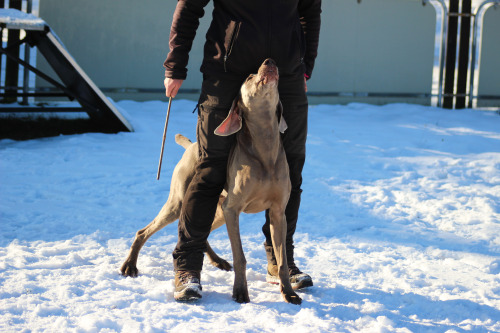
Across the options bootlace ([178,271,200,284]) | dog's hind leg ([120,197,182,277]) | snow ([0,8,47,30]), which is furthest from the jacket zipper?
snow ([0,8,47,30])

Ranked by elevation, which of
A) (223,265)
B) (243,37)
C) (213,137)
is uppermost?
(243,37)

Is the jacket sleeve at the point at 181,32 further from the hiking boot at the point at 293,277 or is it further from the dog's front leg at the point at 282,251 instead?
the hiking boot at the point at 293,277

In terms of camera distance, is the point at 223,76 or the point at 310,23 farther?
the point at 310,23

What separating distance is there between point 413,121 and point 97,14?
243 inches

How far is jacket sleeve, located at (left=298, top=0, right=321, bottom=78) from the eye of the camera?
11.5 ft

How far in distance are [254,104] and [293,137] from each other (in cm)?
46

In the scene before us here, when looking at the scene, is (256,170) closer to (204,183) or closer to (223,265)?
(204,183)

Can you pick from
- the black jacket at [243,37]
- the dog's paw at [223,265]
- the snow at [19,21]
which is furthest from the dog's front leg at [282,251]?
the snow at [19,21]

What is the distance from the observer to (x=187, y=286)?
3186 millimetres

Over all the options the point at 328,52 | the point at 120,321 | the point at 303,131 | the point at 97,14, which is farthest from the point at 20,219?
the point at 328,52

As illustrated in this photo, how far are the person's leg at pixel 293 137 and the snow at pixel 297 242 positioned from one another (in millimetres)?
323

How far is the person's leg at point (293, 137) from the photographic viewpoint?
3.32m

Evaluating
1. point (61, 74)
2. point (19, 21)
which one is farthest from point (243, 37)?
point (61, 74)

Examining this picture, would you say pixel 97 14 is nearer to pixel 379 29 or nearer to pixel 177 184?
pixel 379 29
